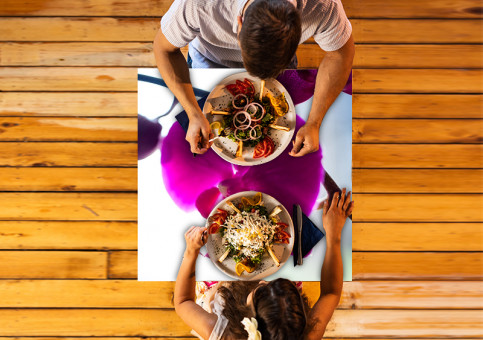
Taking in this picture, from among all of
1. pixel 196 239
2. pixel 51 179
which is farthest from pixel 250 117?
pixel 51 179

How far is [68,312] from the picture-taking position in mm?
2191

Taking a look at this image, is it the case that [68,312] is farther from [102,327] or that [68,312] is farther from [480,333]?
[480,333]

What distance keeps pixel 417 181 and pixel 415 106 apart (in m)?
0.50

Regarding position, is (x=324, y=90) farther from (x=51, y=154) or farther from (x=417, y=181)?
(x=51, y=154)

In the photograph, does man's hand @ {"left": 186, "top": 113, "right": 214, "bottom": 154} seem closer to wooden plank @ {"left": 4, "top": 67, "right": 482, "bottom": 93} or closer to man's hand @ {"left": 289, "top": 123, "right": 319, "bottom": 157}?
man's hand @ {"left": 289, "top": 123, "right": 319, "bottom": 157}

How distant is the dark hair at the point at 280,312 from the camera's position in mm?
1172

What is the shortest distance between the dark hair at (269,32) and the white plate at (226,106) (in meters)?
0.38

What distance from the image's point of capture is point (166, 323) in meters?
2.21

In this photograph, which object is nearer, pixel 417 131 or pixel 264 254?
pixel 264 254

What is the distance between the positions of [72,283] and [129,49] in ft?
5.15

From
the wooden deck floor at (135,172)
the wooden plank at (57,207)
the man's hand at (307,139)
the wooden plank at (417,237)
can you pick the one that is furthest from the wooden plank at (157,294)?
the man's hand at (307,139)

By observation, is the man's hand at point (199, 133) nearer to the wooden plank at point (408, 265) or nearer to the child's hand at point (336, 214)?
the child's hand at point (336, 214)

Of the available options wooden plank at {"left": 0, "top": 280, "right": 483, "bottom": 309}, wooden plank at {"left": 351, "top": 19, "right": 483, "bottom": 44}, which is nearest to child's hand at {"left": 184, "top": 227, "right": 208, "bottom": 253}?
wooden plank at {"left": 0, "top": 280, "right": 483, "bottom": 309}

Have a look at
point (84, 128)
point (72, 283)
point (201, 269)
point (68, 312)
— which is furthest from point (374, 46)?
point (68, 312)
